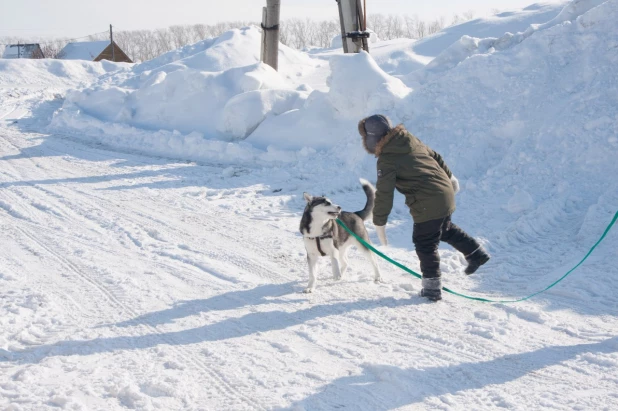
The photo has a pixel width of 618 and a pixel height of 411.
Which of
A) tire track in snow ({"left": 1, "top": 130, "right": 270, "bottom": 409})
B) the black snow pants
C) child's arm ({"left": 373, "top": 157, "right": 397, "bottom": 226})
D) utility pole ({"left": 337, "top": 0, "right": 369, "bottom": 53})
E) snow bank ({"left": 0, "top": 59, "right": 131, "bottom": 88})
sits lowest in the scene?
tire track in snow ({"left": 1, "top": 130, "right": 270, "bottom": 409})

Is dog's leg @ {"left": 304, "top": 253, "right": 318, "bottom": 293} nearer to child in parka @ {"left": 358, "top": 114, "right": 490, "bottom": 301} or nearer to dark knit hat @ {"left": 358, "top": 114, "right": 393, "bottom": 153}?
child in parka @ {"left": 358, "top": 114, "right": 490, "bottom": 301}

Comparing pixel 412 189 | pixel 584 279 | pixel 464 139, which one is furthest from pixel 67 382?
pixel 464 139

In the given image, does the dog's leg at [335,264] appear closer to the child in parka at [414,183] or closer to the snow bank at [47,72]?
the child in parka at [414,183]

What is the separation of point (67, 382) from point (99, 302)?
5.17 feet

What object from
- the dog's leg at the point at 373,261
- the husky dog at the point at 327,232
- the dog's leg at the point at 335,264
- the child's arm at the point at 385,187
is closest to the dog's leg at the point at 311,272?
the husky dog at the point at 327,232

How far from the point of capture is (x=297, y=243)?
7.48 meters

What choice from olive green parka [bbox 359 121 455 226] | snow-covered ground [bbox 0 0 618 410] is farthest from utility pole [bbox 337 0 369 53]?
olive green parka [bbox 359 121 455 226]

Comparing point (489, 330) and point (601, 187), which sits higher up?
point (601, 187)

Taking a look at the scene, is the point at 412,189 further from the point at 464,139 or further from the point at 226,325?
the point at 464,139

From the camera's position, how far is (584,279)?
19.4 ft

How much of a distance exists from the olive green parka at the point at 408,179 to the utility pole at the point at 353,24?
959 cm

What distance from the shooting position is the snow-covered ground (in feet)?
13.7

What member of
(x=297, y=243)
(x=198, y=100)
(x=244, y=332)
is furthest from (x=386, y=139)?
(x=198, y=100)

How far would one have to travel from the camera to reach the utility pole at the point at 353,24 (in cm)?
1431
